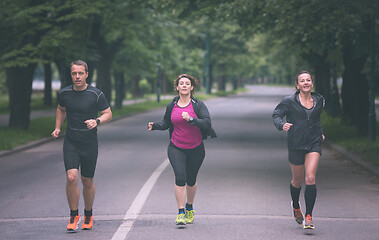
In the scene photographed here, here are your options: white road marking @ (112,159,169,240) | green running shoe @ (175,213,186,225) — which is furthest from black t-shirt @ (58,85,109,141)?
green running shoe @ (175,213,186,225)

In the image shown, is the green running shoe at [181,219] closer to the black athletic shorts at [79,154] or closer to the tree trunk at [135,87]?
the black athletic shorts at [79,154]

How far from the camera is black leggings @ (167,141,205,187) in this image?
710 centimetres

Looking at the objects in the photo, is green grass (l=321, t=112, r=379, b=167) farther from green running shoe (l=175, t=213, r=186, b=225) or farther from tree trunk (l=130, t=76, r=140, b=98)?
tree trunk (l=130, t=76, r=140, b=98)

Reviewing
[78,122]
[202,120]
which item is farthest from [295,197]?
[78,122]

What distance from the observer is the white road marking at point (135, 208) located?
690cm

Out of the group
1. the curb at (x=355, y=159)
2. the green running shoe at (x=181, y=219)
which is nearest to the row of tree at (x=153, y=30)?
the green running shoe at (x=181, y=219)

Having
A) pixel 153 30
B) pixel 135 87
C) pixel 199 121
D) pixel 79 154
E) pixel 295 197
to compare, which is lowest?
pixel 135 87

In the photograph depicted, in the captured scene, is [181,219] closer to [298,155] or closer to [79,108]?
[298,155]

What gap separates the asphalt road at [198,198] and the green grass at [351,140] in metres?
0.50

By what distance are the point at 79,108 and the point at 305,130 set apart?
243 cm

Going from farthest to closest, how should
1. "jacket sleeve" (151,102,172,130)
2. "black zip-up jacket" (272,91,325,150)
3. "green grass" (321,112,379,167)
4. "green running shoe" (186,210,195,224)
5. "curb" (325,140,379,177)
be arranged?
"green grass" (321,112,379,167) → "curb" (325,140,379,177) → "green running shoe" (186,210,195,224) → "jacket sleeve" (151,102,172,130) → "black zip-up jacket" (272,91,325,150)

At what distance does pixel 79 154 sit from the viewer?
22.7ft

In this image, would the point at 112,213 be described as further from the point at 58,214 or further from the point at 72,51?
the point at 72,51

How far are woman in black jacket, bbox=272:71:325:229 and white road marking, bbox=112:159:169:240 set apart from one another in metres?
1.96
